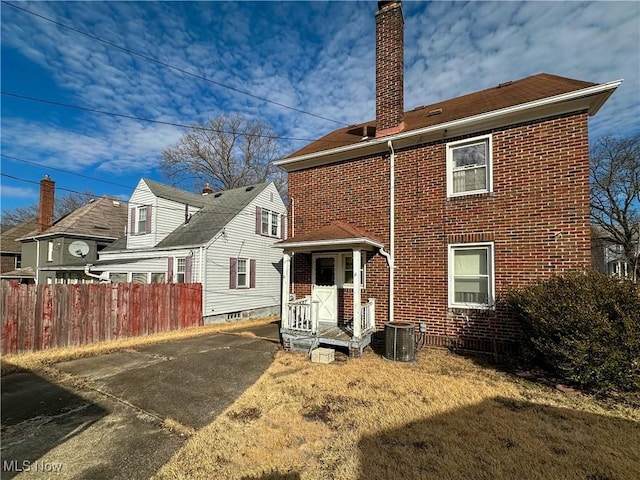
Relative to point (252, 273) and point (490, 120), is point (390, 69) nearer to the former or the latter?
point (490, 120)

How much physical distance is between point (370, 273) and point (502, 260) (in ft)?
11.1

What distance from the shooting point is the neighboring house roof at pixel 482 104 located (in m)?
6.45

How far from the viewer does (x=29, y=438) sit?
3842 millimetres

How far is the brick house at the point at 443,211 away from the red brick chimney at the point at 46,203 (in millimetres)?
20482

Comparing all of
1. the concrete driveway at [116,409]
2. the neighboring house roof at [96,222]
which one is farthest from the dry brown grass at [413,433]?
the neighboring house roof at [96,222]

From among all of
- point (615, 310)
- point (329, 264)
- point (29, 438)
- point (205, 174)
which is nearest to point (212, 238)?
point (329, 264)

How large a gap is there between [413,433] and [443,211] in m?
5.57

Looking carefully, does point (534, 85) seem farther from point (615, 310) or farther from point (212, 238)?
point (212, 238)

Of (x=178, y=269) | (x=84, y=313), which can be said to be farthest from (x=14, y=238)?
(x=84, y=313)

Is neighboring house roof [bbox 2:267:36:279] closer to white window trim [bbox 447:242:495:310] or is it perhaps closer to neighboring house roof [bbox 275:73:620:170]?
neighboring house roof [bbox 275:73:620:170]

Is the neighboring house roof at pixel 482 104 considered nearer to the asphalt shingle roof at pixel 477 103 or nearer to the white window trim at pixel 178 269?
the asphalt shingle roof at pixel 477 103

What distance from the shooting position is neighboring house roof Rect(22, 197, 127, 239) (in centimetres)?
1962

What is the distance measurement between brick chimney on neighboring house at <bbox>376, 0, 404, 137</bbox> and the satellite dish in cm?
1929

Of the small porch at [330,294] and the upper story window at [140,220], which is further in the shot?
the upper story window at [140,220]
